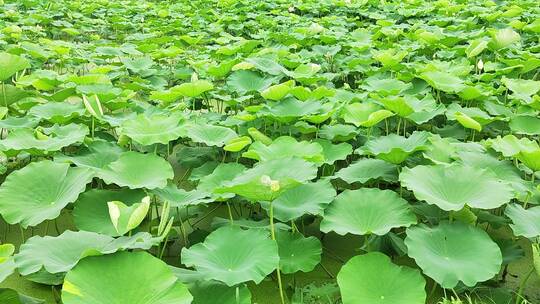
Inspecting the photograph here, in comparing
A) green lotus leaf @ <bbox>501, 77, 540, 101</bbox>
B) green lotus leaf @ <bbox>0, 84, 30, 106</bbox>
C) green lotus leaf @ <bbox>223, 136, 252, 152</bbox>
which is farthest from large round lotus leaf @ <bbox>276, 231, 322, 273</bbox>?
green lotus leaf @ <bbox>0, 84, 30, 106</bbox>

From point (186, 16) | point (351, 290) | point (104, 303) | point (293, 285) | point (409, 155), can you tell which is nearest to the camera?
point (104, 303)

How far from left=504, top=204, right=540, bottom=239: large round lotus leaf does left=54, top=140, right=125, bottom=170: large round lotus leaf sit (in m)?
1.40

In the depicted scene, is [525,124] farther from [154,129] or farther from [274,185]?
[154,129]

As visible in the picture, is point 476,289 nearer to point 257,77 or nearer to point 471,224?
point 471,224

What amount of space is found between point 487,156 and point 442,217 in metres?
0.39

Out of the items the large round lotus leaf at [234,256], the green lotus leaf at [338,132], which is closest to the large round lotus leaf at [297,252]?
the large round lotus leaf at [234,256]

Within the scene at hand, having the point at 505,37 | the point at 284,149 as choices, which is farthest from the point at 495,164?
the point at 505,37

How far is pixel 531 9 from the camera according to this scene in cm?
486

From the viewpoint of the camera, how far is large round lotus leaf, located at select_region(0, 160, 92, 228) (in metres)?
1.68

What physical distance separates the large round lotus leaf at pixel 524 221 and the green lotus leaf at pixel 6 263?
53.9 inches

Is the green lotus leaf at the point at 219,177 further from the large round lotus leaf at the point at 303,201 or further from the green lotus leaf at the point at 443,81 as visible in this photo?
the green lotus leaf at the point at 443,81

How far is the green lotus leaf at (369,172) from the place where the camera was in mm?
2002

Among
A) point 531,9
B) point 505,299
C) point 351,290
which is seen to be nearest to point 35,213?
point 351,290

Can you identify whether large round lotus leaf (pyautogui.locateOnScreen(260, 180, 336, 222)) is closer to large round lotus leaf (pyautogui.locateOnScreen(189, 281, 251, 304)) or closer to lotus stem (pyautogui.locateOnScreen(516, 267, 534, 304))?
large round lotus leaf (pyautogui.locateOnScreen(189, 281, 251, 304))
